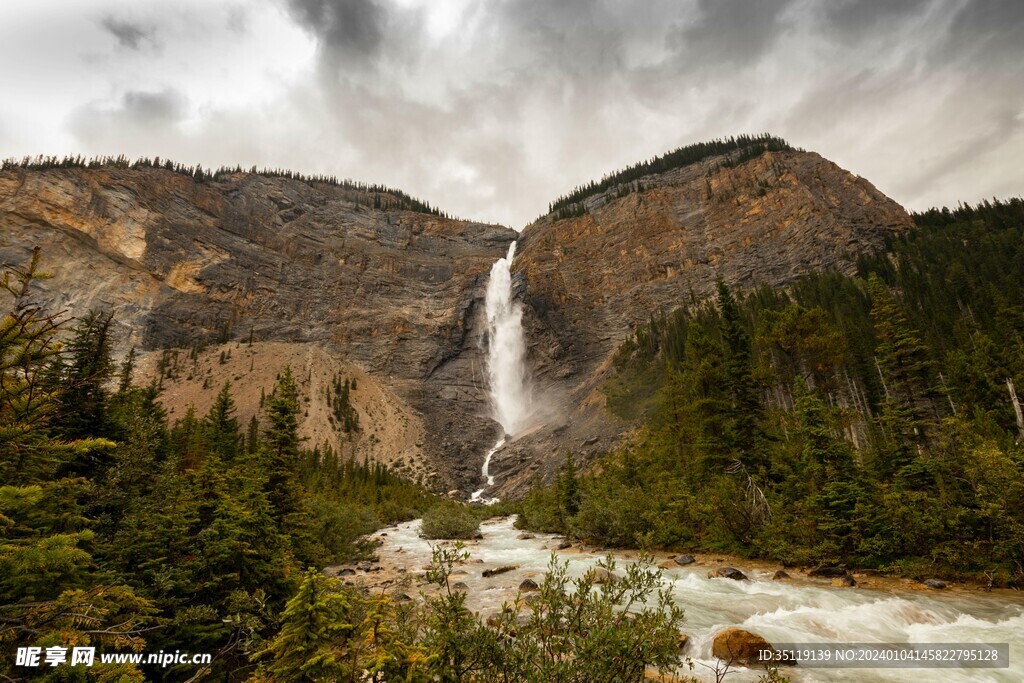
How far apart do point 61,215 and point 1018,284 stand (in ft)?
505

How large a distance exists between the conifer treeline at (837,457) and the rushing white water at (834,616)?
2100mm

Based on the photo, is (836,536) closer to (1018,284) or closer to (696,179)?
(1018,284)

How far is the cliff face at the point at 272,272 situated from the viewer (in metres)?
82.8

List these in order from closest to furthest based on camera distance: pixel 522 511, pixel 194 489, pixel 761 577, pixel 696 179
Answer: pixel 194 489 < pixel 761 577 < pixel 522 511 < pixel 696 179

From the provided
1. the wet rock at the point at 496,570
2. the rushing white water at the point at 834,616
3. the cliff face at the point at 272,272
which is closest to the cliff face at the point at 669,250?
the cliff face at the point at 272,272

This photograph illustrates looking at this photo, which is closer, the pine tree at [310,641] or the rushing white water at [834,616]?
the pine tree at [310,641]

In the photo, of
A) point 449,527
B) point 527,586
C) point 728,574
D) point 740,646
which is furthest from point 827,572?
point 449,527

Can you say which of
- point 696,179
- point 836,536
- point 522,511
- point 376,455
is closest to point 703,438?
point 836,536

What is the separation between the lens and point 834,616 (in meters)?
11.3

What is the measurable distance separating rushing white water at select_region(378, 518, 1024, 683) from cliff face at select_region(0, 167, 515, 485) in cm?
6405

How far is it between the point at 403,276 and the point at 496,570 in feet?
356

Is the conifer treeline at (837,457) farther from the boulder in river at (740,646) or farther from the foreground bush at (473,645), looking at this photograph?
the boulder in river at (740,646)

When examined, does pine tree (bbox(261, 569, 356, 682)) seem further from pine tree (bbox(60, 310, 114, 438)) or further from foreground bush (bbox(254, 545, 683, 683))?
pine tree (bbox(60, 310, 114, 438))

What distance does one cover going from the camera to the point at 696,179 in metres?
119
